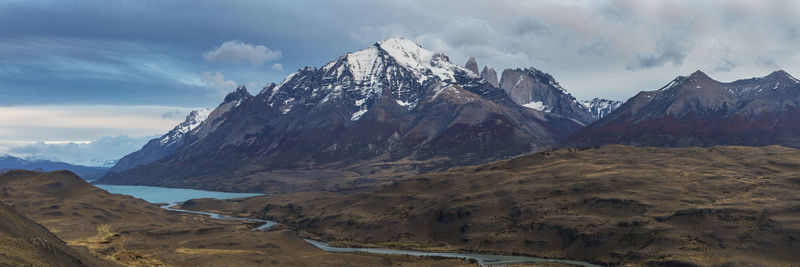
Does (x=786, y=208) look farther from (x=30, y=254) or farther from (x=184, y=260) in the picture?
(x=30, y=254)

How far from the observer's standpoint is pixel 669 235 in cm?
17788

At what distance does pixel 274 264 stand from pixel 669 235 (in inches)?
4609

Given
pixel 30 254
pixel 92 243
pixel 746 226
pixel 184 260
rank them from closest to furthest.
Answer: pixel 30 254, pixel 184 260, pixel 746 226, pixel 92 243

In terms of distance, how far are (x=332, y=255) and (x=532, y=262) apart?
6154 cm

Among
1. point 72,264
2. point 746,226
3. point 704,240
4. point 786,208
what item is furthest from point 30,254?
point 786,208

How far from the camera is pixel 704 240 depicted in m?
173

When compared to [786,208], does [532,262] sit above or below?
below

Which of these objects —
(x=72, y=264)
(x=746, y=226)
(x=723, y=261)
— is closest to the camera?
(x=72, y=264)

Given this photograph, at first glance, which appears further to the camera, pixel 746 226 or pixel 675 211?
pixel 675 211

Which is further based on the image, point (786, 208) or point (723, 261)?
point (786, 208)

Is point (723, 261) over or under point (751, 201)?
under

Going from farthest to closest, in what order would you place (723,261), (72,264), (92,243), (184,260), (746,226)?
(92,243), (746,226), (184,260), (723,261), (72,264)

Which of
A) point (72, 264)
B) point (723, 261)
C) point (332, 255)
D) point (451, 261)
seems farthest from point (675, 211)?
point (72, 264)

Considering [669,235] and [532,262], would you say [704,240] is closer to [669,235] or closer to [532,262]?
[669,235]
